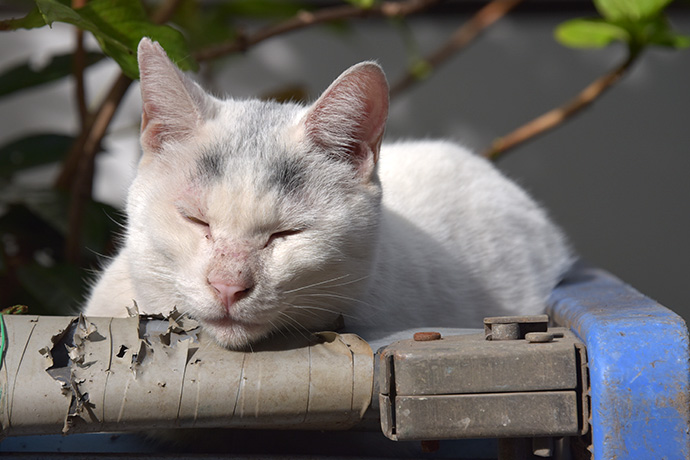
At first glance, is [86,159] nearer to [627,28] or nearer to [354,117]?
[354,117]

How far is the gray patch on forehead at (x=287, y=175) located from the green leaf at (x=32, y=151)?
4.18ft

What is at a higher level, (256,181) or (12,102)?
(12,102)

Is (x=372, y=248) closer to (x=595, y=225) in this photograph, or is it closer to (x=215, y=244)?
(x=215, y=244)

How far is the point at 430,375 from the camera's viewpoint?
83 cm

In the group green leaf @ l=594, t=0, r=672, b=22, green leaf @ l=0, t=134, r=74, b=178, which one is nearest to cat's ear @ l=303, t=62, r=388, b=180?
green leaf @ l=594, t=0, r=672, b=22

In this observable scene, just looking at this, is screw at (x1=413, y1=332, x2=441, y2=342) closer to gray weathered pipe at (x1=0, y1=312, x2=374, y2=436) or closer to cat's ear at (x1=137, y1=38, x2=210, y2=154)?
gray weathered pipe at (x1=0, y1=312, x2=374, y2=436)

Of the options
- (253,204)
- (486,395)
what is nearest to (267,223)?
(253,204)

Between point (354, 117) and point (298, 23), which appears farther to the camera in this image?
point (298, 23)

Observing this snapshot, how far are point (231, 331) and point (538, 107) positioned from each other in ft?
7.80

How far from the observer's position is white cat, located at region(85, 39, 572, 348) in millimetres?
980

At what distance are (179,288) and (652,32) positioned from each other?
5.04ft

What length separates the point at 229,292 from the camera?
938 mm

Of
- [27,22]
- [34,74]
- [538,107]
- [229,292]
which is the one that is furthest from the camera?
[538,107]

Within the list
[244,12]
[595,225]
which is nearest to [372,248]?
[244,12]
